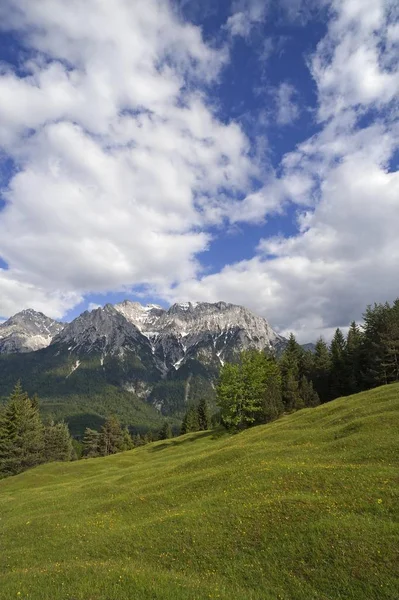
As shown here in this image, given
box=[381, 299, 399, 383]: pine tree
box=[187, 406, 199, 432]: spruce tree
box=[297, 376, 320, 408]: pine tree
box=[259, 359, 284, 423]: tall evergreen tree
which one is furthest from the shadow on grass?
box=[187, 406, 199, 432]: spruce tree

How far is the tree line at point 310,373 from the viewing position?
84188 millimetres

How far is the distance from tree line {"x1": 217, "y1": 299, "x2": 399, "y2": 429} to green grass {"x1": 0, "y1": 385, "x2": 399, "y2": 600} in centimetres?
4117

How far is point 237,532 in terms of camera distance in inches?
880

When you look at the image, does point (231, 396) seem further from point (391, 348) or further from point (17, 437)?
point (17, 437)

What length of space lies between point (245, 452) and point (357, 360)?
260 feet

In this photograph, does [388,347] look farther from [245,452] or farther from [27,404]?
[27,404]

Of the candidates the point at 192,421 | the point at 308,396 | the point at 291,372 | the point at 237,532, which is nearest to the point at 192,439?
the point at 308,396

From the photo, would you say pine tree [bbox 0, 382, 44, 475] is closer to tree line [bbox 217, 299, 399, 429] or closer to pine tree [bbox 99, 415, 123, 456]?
pine tree [bbox 99, 415, 123, 456]

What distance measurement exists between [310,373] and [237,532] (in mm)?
110484

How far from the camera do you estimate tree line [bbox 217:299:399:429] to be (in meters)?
84.2

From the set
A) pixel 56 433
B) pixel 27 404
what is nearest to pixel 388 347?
pixel 27 404

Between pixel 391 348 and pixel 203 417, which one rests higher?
pixel 391 348

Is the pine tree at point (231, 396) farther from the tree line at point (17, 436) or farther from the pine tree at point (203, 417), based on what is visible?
the pine tree at point (203, 417)

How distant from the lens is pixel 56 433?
136 m
